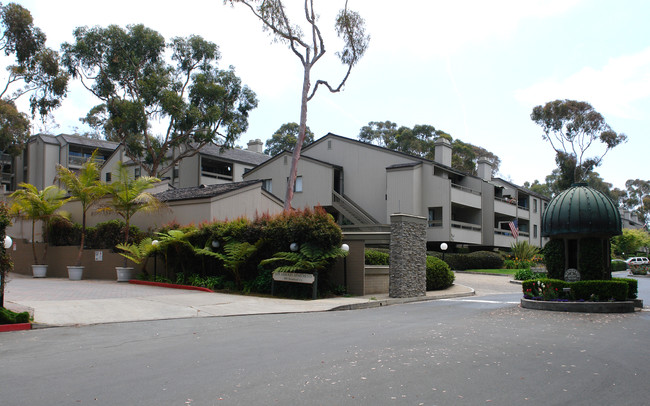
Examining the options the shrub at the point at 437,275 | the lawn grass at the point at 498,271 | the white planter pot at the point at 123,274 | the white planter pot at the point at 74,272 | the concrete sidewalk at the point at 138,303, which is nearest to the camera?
the concrete sidewalk at the point at 138,303

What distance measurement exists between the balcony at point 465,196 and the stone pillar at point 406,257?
19.4 meters

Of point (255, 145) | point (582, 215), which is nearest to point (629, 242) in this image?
point (255, 145)

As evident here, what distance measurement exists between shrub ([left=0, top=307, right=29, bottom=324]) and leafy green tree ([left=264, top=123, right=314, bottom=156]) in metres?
63.9

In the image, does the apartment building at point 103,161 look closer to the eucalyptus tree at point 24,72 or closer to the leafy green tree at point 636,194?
the eucalyptus tree at point 24,72

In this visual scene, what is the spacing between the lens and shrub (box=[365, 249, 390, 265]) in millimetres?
20750

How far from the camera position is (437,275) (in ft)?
74.2

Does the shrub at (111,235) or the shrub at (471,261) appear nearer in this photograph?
the shrub at (111,235)

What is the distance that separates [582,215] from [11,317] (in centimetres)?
1482

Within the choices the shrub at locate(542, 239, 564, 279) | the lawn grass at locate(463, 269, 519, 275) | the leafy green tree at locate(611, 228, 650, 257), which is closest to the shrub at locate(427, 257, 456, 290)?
the shrub at locate(542, 239, 564, 279)

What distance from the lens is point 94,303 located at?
14.6 m

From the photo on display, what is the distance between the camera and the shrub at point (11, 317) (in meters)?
10.6

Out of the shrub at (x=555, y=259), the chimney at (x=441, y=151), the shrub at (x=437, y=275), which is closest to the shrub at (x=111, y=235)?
the shrub at (x=437, y=275)

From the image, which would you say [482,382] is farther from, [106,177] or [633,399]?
[106,177]

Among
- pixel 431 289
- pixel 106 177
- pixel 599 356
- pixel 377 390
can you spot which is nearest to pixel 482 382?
pixel 377 390
